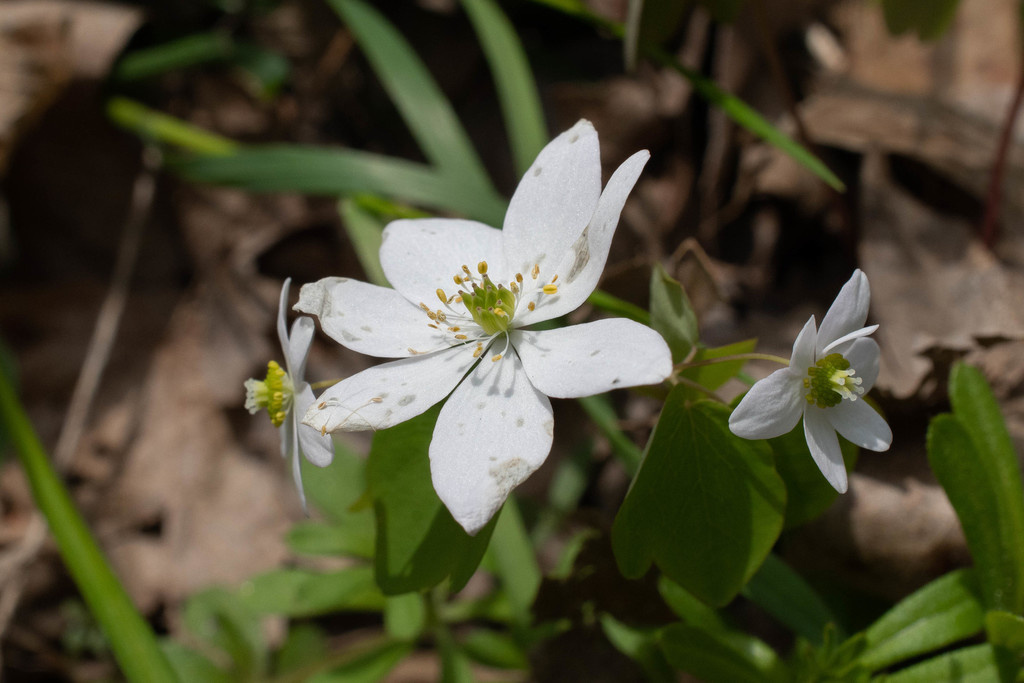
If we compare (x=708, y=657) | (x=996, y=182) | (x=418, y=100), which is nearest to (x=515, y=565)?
(x=708, y=657)

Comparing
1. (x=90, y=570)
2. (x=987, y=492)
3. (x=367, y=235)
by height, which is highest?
(x=367, y=235)

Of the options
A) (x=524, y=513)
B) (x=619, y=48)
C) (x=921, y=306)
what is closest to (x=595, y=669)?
(x=524, y=513)

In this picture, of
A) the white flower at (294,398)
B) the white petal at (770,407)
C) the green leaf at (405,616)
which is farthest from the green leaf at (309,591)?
the white petal at (770,407)

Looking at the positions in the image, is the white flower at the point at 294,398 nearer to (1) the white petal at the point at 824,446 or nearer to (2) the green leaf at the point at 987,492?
(1) the white petal at the point at 824,446

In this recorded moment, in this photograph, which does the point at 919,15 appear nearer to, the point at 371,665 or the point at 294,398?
the point at 294,398

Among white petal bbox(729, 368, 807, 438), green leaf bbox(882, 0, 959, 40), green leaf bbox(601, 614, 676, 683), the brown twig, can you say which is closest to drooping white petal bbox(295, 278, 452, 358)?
white petal bbox(729, 368, 807, 438)

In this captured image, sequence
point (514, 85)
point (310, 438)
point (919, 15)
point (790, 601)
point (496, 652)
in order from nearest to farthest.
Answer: point (310, 438), point (790, 601), point (496, 652), point (919, 15), point (514, 85)

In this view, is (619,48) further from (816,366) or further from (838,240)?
(816,366)
